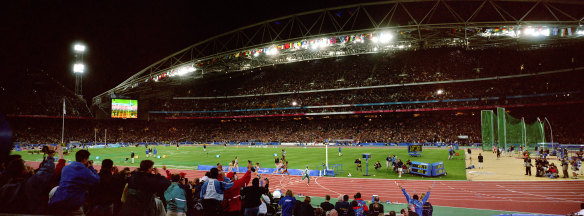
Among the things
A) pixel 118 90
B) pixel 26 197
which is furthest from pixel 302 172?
pixel 118 90

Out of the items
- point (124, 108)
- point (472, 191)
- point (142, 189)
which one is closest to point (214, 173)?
point (142, 189)

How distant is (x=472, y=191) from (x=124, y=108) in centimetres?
6155

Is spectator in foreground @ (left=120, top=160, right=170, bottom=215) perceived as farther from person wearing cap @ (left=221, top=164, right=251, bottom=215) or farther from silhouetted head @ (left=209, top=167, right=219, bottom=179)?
person wearing cap @ (left=221, top=164, right=251, bottom=215)

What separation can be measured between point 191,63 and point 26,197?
40042mm

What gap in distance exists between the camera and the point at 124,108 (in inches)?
2360

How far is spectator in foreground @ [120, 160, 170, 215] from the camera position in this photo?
511 centimetres

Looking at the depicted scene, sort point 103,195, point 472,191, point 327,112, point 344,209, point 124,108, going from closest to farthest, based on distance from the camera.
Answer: point 103,195, point 344,209, point 472,191, point 124,108, point 327,112

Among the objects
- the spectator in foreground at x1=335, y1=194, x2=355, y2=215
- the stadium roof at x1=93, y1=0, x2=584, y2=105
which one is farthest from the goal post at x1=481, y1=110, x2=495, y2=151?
the spectator in foreground at x1=335, y1=194, x2=355, y2=215

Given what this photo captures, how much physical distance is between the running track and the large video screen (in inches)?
1939

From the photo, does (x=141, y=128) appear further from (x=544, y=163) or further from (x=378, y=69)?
(x=544, y=163)

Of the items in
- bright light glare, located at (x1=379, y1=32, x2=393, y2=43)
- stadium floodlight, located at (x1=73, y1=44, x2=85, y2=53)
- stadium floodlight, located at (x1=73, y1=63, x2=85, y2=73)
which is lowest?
bright light glare, located at (x1=379, y1=32, x2=393, y2=43)

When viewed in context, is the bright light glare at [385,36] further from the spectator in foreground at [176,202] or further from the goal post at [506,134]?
the spectator in foreground at [176,202]

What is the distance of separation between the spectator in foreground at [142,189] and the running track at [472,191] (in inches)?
535

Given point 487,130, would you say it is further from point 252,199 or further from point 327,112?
point 252,199
